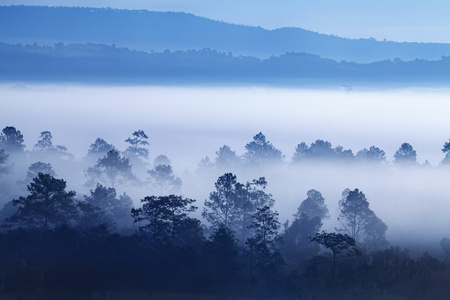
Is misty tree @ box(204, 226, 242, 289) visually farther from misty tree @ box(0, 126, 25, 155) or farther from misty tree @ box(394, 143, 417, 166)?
misty tree @ box(394, 143, 417, 166)

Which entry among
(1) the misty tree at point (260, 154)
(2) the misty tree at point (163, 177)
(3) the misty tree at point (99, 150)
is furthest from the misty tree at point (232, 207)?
(3) the misty tree at point (99, 150)

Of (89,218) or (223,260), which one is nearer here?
(223,260)

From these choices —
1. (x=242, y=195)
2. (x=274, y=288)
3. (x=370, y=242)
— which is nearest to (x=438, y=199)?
(x=370, y=242)

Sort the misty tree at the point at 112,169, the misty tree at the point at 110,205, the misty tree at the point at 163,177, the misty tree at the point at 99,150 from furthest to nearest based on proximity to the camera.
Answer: the misty tree at the point at 99,150
the misty tree at the point at 163,177
the misty tree at the point at 112,169
the misty tree at the point at 110,205

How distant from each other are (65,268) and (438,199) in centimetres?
6842

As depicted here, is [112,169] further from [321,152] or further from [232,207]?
[321,152]

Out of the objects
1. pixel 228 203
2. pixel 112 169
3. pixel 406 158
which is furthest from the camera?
pixel 406 158

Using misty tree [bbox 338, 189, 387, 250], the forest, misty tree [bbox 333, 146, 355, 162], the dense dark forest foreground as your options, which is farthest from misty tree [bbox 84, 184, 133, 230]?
misty tree [bbox 333, 146, 355, 162]

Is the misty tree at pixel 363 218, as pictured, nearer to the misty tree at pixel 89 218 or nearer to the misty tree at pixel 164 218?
the misty tree at pixel 164 218

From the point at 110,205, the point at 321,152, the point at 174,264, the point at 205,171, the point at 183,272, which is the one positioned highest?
the point at 321,152

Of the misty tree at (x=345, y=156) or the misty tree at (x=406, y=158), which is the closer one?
the misty tree at (x=406, y=158)

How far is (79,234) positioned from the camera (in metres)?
51.7

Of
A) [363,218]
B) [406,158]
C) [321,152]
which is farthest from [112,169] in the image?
[406,158]

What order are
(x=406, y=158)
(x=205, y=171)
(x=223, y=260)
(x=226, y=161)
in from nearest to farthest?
(x=223, y=260)
(x=205, y=171)
(x=406, y=158)
(x=226, y=161)
